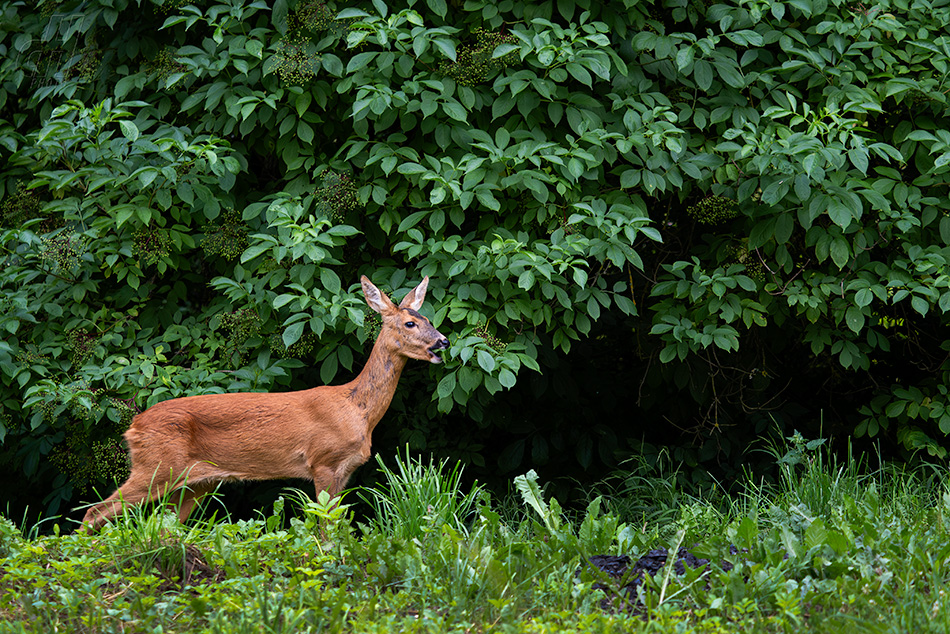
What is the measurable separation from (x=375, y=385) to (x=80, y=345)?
2114 mm

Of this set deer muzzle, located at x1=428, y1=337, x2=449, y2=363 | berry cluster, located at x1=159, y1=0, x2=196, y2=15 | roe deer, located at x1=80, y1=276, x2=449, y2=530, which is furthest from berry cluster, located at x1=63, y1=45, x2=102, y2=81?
deer muzzle, located at x1=428, y1=337, x2=449, y2=363

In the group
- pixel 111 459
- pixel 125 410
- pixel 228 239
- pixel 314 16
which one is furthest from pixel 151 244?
pixel 314 16

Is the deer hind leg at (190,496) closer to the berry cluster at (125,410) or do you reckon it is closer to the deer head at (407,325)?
the berry cluster at (125,410)

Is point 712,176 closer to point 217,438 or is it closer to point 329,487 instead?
point 329,487

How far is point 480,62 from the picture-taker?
629 cm

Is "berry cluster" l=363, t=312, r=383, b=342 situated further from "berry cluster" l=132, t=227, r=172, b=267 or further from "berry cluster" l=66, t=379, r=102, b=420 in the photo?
"berry cluster" l=66, t=379, r=102, b=420

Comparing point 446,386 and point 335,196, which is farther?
point 335,196

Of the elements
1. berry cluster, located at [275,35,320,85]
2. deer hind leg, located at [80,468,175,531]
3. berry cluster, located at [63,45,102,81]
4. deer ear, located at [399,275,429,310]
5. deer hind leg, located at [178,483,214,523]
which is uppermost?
berry cluster, located at [63,45,102,81]

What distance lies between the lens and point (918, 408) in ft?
22.5

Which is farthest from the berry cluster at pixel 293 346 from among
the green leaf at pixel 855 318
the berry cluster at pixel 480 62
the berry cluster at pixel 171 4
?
the green leaf at pixel 855 318

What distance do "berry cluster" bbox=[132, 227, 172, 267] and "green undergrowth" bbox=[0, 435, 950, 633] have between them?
7.27 ft

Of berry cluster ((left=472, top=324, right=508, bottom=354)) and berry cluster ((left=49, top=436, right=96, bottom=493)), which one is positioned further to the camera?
berry cluster ((left=49, top=436, right=96, bottom=493))

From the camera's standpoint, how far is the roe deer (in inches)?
221

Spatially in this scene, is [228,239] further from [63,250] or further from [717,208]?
[717,208]
